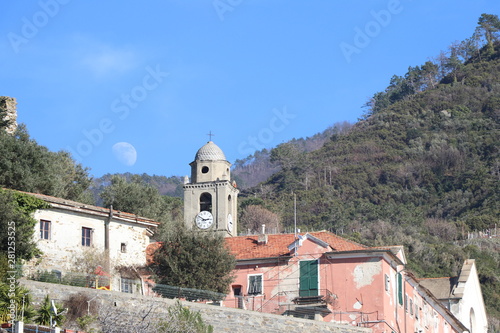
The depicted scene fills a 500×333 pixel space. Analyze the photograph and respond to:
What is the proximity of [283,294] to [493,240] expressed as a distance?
2273 inches

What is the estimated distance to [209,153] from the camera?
63688 mm

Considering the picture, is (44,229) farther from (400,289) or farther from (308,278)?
(400,289)

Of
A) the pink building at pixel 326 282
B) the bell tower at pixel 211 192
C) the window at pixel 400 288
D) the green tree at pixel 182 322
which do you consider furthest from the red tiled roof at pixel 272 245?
the bell tower at pixel 211 192

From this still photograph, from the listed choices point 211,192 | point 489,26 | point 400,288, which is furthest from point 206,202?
point 489,26

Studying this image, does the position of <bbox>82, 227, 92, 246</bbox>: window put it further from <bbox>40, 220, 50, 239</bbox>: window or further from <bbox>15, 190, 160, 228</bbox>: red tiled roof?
<bbox>40, 220, 50, 239</bbox>: window

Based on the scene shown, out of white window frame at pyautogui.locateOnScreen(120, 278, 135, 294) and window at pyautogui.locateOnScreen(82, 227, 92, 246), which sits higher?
window at pyautogui.locateOnScreen(82, 227, 92, 246)

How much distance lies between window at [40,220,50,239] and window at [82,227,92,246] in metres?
1.75

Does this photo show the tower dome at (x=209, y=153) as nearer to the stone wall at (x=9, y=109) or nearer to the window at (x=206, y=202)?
the window at (x=206, y=202)

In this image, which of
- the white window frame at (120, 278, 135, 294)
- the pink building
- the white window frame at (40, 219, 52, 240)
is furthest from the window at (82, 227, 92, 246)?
the pink building

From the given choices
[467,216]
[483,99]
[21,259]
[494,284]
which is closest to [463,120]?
[483,99]

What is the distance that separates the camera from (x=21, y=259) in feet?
118

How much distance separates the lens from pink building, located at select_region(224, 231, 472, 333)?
132 feet

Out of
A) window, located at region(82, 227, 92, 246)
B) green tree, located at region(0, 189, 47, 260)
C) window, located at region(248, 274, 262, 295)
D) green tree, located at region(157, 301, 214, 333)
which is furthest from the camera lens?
window, located at region(248, 274, 262, 295)

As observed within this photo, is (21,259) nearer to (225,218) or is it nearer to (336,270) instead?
(336,270)
